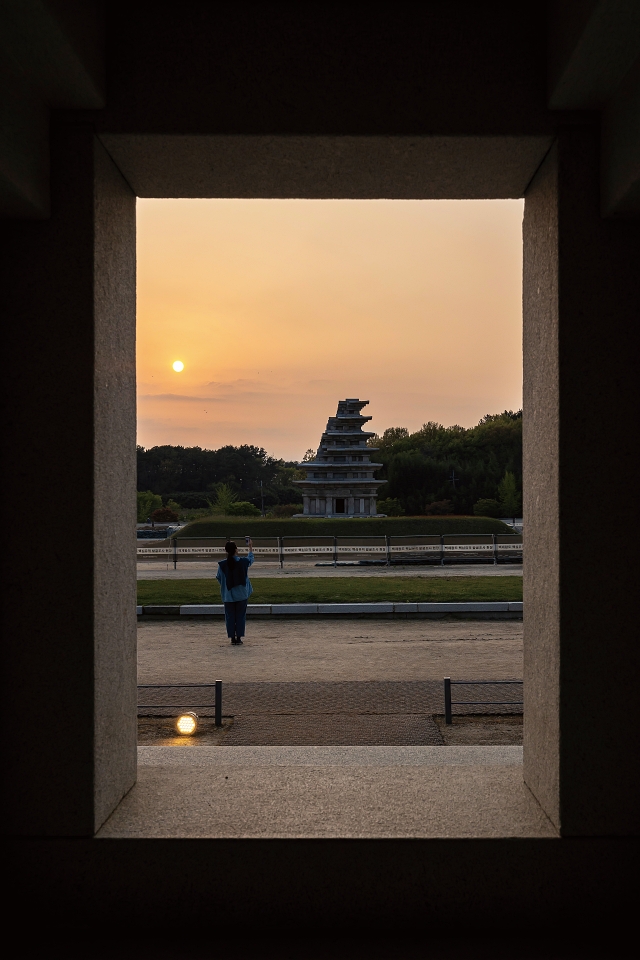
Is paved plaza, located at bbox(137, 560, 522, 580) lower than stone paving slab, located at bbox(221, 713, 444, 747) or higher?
lower

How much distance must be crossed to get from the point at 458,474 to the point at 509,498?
11.6m

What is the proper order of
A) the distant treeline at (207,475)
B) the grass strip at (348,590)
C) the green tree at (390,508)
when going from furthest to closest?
the distant treeline at (207,475) → the green tree at (390,508) → the grass strip at (348,590)

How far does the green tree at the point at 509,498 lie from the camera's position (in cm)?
5844

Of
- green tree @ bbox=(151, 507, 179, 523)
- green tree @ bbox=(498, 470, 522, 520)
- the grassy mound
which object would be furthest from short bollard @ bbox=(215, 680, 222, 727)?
green tree @ bbox=(498, 470, 522, 520)

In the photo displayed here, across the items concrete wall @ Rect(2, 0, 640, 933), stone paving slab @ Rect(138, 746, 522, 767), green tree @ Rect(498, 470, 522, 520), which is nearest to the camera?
concrete wall @ Rect(2, 0, 640, 933)

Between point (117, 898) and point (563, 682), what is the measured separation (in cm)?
190

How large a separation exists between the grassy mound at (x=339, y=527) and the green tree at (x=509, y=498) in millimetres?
16432

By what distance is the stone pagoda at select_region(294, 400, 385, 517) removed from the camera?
5428cm

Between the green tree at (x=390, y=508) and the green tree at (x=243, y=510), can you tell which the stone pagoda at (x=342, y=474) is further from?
the green tree at (x=243, y=510)

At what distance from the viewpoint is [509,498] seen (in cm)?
6038

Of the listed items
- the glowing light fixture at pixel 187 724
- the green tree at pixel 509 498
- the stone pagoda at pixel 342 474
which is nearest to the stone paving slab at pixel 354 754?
the glowing light fixture at pixel 187 724

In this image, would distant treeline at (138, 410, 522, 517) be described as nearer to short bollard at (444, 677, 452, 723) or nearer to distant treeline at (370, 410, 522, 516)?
distant treeline at (370, 410, 522, 516)

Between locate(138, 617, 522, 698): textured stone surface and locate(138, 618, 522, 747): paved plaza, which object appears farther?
locate(138, 617, 522, 698): textured stone surface
